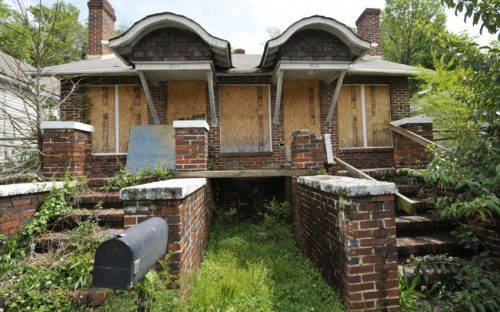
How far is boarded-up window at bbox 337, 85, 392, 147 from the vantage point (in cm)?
754

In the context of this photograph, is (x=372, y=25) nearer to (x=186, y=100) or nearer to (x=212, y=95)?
(x=212, y=95)

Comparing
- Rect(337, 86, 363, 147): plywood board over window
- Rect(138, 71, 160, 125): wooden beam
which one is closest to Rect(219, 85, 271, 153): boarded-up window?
Rect(138, 71, 160, 125): wooden beam

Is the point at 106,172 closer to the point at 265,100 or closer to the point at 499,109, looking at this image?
the point at 265,100

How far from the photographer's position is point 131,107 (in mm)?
7219

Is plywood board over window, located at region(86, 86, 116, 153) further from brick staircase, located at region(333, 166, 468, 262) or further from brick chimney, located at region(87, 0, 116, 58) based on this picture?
brick staircase, located at region(333, 166, 468, 262)

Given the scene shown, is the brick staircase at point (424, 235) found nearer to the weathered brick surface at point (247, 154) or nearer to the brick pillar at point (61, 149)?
the weathered brick surface at point (247, 154)

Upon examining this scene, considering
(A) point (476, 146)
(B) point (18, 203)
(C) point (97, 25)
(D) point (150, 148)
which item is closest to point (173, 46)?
(D) point (150, 148)

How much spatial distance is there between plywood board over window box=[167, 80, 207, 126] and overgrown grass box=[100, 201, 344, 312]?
388 centimetres

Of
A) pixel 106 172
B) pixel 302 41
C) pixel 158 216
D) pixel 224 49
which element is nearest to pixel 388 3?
pixel 302 41

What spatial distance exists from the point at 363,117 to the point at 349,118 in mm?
419

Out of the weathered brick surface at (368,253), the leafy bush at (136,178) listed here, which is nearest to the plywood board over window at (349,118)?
the leafy bush at (136,178)

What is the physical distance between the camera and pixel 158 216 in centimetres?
246

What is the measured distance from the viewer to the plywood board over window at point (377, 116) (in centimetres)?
757

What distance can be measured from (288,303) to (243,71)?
5.67 meters
